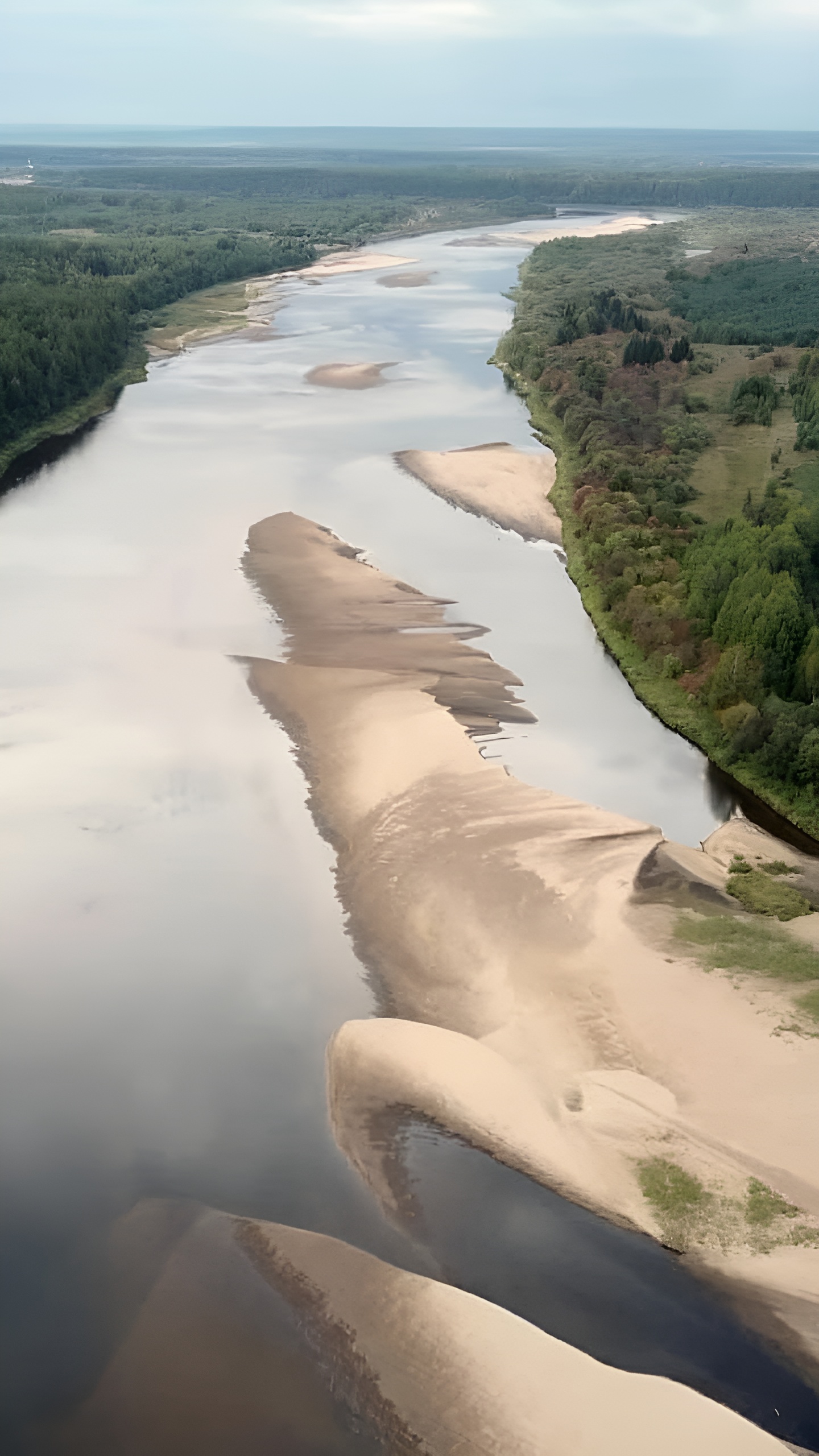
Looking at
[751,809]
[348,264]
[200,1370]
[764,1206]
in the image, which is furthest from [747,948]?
[348,264]

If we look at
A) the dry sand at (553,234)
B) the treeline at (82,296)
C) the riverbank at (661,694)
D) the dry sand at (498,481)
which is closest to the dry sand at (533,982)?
the riverbank at (661,694)

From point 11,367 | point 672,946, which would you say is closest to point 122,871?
point 672,946

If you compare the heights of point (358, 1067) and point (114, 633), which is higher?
point (114, 633)

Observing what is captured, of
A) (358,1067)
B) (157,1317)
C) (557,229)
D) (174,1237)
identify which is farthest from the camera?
(557,229)

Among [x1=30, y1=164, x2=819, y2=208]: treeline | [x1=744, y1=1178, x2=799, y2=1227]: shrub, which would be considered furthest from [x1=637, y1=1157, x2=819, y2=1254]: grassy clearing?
[x1=30, y1=164, x2=819, y2=208]: treeline

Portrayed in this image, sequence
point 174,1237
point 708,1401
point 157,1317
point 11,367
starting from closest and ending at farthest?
point 708,1401 < point 157,1317 < point 174,1237 < point 11,367

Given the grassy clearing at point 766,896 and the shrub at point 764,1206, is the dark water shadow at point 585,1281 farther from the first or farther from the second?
the grassy clearing at point 766,896

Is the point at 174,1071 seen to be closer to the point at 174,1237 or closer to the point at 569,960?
the point at 174,1237

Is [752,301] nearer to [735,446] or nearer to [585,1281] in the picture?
[735,446]
